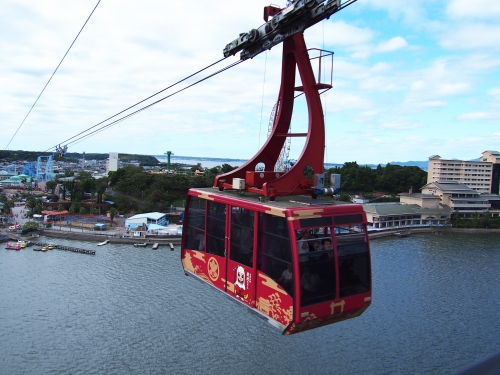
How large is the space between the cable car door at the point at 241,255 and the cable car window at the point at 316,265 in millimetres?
400

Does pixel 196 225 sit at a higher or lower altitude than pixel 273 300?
higher

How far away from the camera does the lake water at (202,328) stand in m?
6.37

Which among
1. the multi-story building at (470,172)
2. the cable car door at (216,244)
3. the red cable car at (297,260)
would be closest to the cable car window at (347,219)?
the red cable car at (297,260)

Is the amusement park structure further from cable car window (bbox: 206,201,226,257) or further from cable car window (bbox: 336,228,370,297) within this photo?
cable car window (bbox: 336,228,370,297)

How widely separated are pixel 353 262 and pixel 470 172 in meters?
26.4

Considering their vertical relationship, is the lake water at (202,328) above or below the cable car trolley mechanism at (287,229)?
below

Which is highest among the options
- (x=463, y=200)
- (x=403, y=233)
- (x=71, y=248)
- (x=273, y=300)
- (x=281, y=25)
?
(x=281, y=25)

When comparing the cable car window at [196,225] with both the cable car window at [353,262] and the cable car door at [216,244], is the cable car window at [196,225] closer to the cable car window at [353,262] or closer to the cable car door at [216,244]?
the cable car door at [216,244]

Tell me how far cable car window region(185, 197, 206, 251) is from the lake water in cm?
377

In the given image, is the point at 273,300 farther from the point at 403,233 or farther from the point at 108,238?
the point at 403,233

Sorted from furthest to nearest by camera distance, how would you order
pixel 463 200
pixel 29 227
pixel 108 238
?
pixel 463 200
pixel 29 227
pixel 108 238

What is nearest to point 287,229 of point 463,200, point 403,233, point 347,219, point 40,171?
point 347,219

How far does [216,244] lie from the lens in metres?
2.86

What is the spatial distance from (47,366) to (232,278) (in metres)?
5.19
